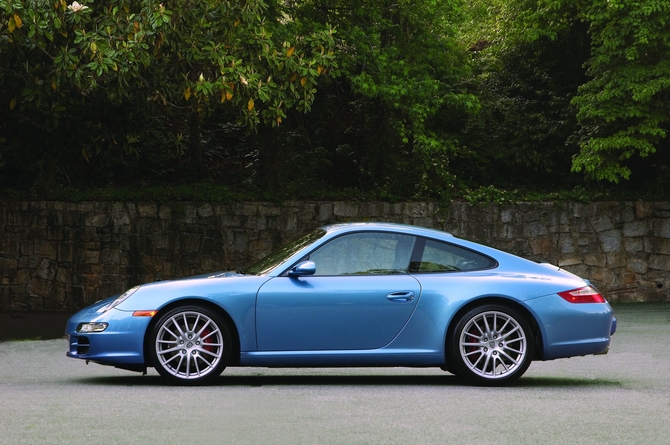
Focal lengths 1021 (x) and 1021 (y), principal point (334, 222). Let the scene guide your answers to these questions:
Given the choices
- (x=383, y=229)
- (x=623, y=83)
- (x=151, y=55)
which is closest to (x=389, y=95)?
(x=623, y=83)

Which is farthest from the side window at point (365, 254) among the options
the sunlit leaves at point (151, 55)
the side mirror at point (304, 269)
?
the sunlit leaves at point (151, 55)

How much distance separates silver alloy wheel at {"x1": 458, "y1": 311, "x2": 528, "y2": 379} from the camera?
8.24 metres

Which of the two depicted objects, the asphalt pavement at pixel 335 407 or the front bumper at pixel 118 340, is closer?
the asphalt pavement at pixel 335 407

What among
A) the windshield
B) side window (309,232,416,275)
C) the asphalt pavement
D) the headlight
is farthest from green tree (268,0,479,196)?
the headlight

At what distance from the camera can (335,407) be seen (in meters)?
7.11

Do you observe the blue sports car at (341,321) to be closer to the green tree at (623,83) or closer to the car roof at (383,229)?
the car roof at (383,229)

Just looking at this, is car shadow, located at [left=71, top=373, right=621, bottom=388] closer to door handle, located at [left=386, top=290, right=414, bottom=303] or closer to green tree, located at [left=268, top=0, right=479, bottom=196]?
door handle, located at [left=386, top=290, right=414, bottom=303]

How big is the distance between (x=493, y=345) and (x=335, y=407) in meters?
1.74

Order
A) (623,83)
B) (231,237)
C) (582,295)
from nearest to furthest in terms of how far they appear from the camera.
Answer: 1. (582,295)
2. (623,83)
3. (231,237)

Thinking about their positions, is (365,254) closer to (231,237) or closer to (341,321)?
(341,321)

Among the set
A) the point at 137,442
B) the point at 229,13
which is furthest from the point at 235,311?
the point at 229,13

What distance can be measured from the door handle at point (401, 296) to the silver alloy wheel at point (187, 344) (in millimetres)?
1395

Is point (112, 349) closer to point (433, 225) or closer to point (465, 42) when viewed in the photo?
point (433, 225)

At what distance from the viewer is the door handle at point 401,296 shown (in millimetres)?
8273
